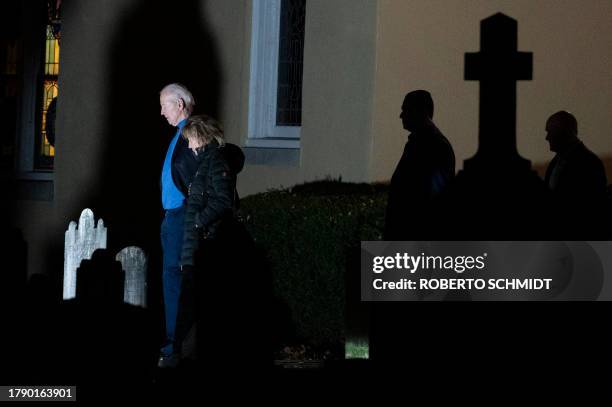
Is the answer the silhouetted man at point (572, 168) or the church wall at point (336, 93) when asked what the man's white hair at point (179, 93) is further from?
the silhouetted man at point (572, 168)

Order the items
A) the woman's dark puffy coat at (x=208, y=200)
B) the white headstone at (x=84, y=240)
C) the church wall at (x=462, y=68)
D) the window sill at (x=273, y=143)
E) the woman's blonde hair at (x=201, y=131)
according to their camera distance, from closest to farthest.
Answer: the woman's dark puffy coat at (x=208, y=200)
the woman's blonde hair at (x=201, y=131)
the white headstone at (x=84, y=240)
the church wall at (x=462, y=68)
the window sill at (x=273, y=143)

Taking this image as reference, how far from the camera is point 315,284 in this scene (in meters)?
8.85

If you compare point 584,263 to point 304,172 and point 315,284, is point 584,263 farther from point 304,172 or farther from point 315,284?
point 304,172

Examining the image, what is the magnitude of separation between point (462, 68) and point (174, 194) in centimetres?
299

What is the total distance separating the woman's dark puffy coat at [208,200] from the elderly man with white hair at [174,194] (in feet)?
0.58

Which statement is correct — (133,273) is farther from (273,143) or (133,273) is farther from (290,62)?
(290,62)

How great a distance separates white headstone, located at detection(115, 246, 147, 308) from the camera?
866 centimetres

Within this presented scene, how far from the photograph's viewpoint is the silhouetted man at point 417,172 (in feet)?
24.3

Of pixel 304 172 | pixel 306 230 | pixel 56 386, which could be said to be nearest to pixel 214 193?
pixel 306 230

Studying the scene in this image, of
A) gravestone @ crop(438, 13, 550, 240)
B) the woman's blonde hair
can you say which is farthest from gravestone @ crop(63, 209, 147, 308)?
gravestone @ crop(438, 13, 550, 240)

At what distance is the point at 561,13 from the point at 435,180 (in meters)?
3.80

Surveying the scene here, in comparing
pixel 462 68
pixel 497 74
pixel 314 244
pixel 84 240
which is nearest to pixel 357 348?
pixel 497 74

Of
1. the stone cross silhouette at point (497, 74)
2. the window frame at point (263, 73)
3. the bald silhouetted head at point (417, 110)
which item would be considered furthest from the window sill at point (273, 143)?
the stone cross silhouette at point (497, 74)

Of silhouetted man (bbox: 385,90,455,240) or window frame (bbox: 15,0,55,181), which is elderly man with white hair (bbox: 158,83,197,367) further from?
window frame (bbox: 15,0,55,181)
